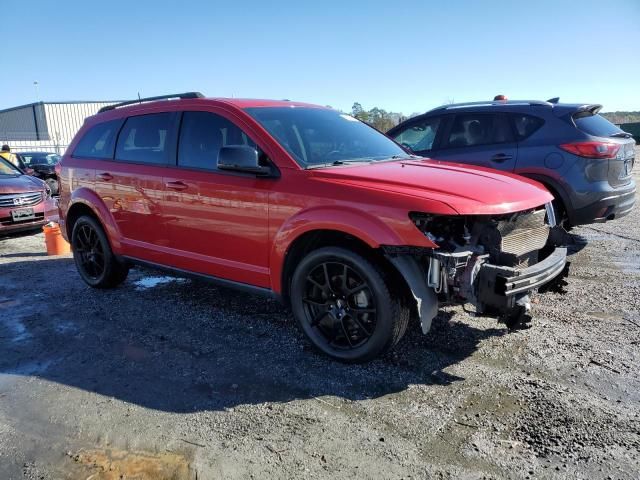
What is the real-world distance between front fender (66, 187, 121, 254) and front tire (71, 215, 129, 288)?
124 millimetres

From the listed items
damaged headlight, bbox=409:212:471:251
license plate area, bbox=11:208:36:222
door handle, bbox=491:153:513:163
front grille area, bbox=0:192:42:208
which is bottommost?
license plate area, bbox=11:208:36:222

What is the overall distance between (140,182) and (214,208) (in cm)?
110

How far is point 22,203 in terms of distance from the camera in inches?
348

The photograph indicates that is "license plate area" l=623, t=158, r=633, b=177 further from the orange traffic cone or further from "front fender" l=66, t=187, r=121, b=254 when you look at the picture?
the orange traffic cone

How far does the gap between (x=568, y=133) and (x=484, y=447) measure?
4482mm

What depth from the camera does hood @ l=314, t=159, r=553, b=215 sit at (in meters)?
3.13

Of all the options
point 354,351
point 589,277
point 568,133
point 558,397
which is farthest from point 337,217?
point 568,133

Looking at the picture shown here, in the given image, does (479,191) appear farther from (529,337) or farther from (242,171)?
(242,171)

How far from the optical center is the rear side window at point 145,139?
4.64 m

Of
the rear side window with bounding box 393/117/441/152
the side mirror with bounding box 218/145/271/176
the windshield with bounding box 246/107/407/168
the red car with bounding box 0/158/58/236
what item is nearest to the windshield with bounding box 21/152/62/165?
the red car with bounding box 0/158/58/236

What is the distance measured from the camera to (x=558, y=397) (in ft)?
9.93

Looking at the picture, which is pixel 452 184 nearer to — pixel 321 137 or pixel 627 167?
pixel 321 137

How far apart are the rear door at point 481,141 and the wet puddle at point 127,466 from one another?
516 cm

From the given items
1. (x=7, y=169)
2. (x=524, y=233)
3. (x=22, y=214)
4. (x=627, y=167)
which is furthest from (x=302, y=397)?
(x=7, y=169)
